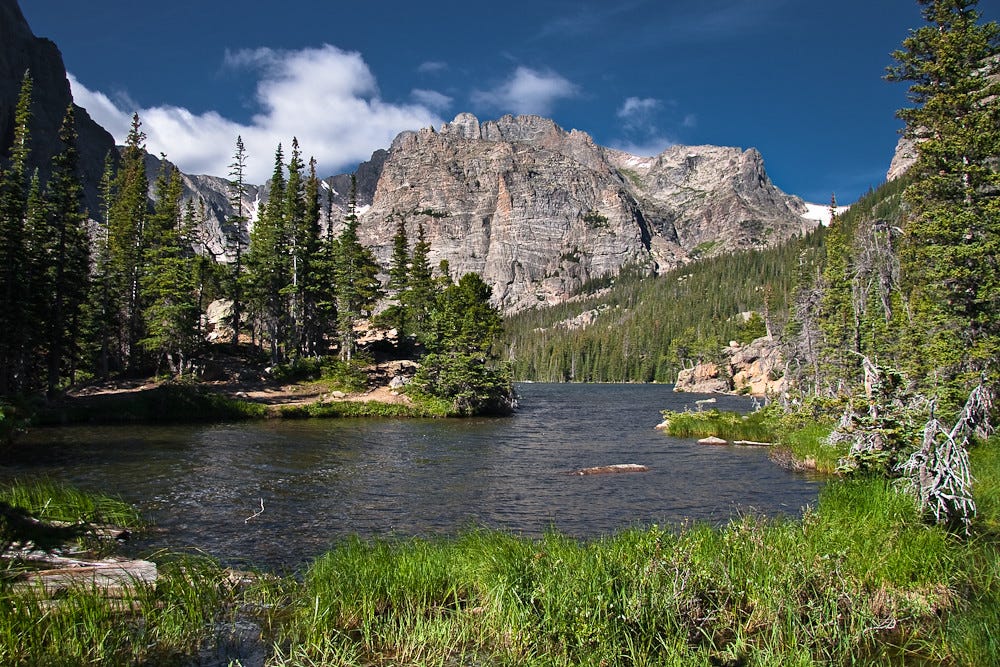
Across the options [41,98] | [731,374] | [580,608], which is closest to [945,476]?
[580,608]

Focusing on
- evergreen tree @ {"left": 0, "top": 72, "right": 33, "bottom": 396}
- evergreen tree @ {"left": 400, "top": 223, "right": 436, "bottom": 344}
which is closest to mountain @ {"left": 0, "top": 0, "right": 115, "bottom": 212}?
evergreen tree @ {"left": 400, "top": 223, "right": 436, "bottom": 344}

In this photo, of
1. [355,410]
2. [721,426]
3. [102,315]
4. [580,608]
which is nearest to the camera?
[580,608]

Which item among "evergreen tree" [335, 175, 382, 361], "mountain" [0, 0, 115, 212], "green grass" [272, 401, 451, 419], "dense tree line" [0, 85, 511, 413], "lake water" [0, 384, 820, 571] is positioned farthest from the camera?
"mountain" [0, 0, 115, 212]

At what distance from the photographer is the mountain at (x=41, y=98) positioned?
91.2 meters

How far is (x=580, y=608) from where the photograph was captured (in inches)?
261

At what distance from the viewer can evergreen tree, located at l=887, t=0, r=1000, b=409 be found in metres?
18.9

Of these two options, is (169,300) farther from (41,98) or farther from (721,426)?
(41,98)

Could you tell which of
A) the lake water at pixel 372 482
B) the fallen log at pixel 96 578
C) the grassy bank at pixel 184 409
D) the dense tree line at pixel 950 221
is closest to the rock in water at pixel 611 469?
the lake water at pixel 372 482

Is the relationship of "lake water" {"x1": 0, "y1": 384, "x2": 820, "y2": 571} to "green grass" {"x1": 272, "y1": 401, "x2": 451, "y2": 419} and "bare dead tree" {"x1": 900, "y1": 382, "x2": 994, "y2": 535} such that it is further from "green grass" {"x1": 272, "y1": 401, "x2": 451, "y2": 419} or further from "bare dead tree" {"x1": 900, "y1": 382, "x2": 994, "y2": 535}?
"green grass" {"x1": 272, "y1": 401, "x2": 451, "y2": 419}

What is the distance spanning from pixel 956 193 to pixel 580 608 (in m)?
21.9

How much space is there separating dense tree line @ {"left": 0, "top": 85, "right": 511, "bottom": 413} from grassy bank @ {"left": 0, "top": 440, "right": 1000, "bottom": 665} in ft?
116

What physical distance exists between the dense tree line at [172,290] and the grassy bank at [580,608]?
35.3 meters

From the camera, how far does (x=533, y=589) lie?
7098 millimetres

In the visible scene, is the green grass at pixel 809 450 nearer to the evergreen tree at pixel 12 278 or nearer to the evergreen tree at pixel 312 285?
the evergreen tree at pixel 12 278
